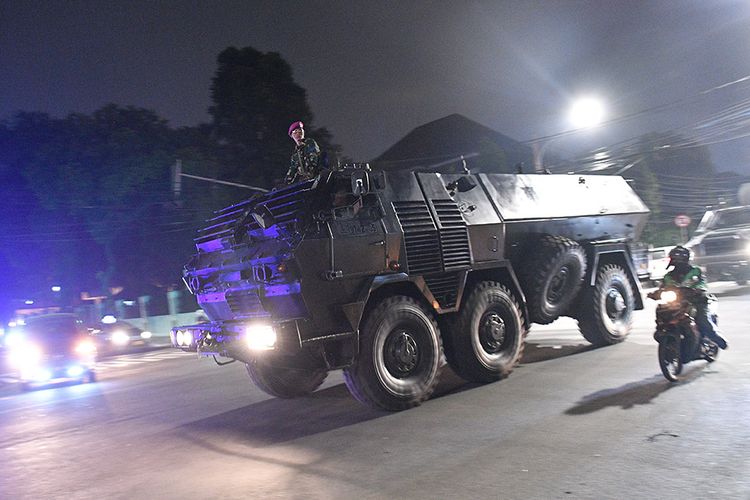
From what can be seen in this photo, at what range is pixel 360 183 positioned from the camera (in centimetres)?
673

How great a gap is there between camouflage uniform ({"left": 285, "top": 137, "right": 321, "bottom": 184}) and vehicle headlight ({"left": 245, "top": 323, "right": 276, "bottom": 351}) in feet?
7.54

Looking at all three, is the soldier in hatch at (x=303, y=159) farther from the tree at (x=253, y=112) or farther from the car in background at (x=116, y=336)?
the tree at (x=253, y=112)

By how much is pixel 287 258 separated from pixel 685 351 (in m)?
→ 4.73

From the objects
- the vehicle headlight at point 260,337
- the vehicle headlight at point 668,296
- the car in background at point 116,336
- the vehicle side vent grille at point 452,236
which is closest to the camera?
the vehicle headlight at point 260,337

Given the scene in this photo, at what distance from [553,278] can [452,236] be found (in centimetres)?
226

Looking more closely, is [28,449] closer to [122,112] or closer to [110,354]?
[110,354]

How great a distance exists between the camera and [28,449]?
709 centimetres

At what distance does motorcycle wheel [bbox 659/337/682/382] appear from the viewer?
A: 706 cm

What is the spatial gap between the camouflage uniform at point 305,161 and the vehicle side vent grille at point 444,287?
2.01m

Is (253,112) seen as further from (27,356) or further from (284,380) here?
(284,380)

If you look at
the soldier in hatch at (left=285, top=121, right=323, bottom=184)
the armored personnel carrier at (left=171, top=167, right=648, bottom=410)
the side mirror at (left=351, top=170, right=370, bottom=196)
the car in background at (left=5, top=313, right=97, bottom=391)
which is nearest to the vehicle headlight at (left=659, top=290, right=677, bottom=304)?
the armored personnel carrier at (left=171, top=167, right=648, bottom=410)

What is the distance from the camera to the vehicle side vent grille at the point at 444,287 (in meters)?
7.63

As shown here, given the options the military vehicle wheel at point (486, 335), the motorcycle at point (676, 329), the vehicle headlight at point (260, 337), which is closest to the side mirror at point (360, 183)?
the vehicle headlight at point (260, 337)

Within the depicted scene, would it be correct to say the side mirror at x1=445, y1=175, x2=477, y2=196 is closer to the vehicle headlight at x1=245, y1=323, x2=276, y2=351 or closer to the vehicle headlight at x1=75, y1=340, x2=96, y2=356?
the vehicle headlight at x1=245, y1=323, x2=276, y2=351
